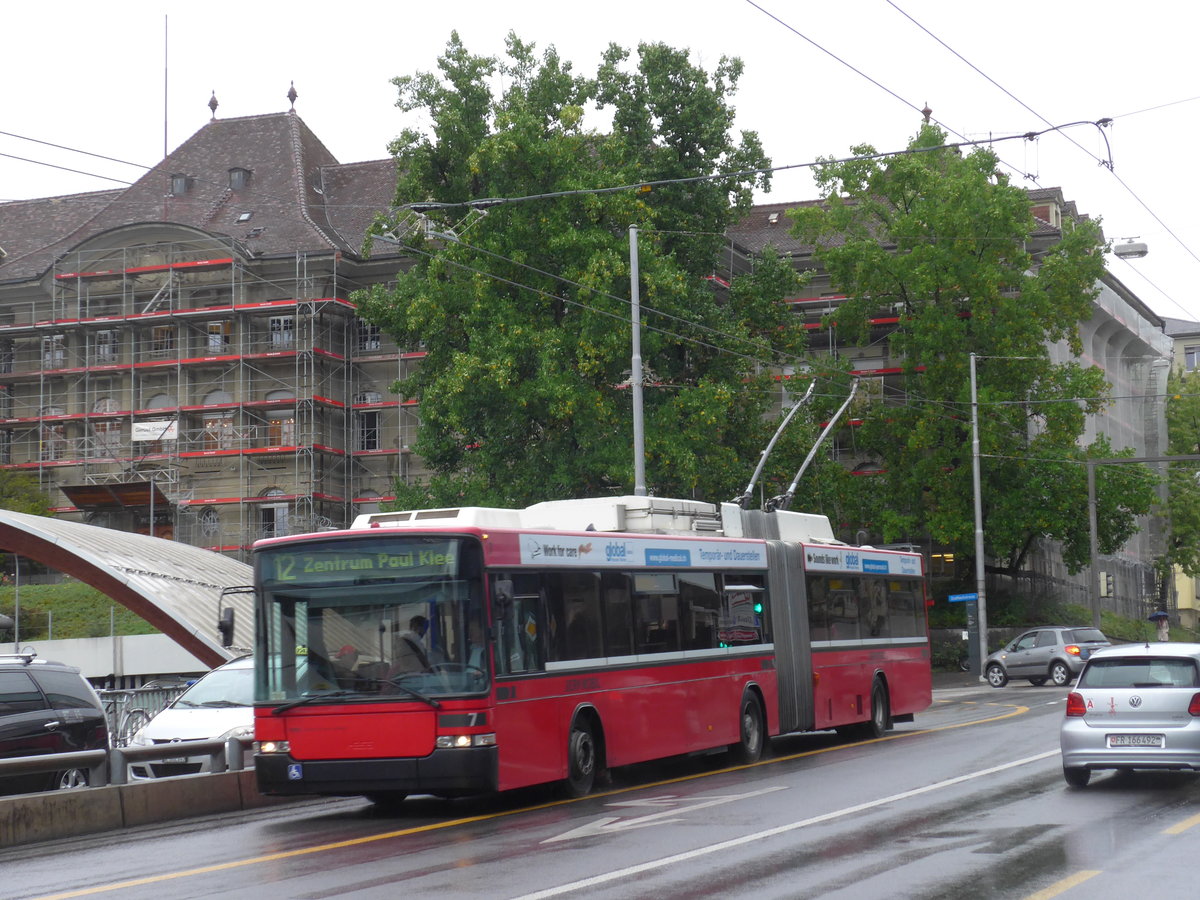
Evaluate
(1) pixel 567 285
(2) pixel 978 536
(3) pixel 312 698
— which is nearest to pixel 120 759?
(3) pixel 312 698

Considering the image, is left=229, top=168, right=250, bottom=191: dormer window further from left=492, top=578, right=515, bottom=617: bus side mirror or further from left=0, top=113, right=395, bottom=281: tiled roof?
left=492, top=578, right=515, bottom=617: bus side mirror

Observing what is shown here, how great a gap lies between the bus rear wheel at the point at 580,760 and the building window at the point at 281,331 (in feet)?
171

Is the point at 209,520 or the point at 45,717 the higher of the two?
the point at 209,520

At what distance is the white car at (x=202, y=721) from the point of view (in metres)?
18.4

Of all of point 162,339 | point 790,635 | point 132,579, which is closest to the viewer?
point 790,635

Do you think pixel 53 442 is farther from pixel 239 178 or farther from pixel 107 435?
pixel 239 178

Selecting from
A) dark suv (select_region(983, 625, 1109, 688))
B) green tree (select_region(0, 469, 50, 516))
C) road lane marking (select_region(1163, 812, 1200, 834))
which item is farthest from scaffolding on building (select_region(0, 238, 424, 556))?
road lane marking (select_region(1163, 812, 1200, 834))

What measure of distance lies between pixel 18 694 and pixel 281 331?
52.2m

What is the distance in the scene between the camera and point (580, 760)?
54.9ft

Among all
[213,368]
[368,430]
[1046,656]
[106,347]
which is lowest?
[1046,656]

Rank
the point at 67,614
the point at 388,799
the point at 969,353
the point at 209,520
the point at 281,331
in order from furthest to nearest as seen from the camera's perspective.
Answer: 1. the point at 281,331
2. the point at 209,520
3. the point at 67,614
4. the point at 969,353
5. the point at 388,799

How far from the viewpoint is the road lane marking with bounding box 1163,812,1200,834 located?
1256 centimetres

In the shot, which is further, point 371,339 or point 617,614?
point 371,339

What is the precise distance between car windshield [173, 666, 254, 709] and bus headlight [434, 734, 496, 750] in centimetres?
531
